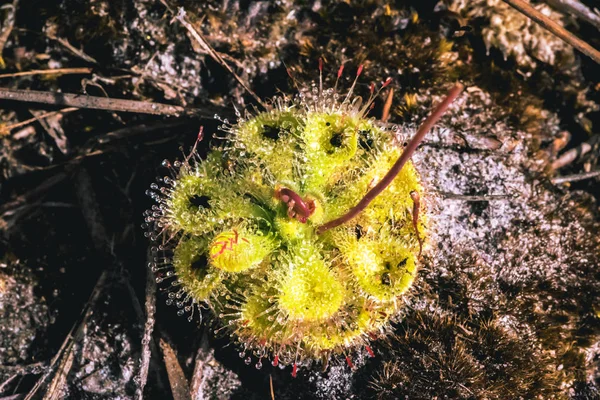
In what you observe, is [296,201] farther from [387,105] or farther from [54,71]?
[54,71]

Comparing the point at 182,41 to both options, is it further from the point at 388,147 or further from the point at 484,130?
the point at 484,130

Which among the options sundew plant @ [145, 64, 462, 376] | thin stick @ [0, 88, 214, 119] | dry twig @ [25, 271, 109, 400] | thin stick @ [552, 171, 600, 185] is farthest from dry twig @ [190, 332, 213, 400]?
thin stick @ [552, 171, 600, 185]

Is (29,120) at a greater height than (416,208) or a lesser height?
lesser

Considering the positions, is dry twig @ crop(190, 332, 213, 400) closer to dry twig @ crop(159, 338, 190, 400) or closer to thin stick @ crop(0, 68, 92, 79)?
dry twig @ crop(159, 338, 190, 400)

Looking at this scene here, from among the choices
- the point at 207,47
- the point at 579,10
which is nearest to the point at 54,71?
the point at 207,47

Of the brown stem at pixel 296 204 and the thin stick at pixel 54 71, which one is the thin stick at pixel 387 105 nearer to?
the brown stem at pixel 296 204
